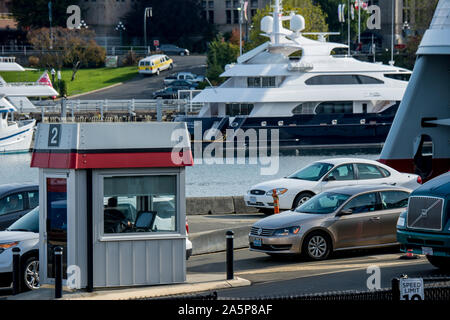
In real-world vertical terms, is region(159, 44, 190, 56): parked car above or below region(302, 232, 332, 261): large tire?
above

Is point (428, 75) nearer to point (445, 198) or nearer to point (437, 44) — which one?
point (437, 44)

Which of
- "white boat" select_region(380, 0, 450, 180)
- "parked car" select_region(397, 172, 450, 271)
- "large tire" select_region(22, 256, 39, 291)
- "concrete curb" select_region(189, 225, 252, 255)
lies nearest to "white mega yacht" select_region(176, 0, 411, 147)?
"white boat" select_region(380, 0, 450, 180)

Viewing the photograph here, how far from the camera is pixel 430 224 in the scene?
14.1 metres

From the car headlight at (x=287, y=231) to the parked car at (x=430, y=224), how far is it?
2.29m

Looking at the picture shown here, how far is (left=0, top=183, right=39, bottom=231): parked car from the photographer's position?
18.6m

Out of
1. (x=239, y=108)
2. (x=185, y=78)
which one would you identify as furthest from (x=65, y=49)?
(x=239, y=108)

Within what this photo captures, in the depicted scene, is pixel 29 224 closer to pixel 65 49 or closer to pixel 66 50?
pixel 66 50

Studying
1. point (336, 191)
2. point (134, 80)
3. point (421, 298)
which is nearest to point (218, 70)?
point (134, 80)

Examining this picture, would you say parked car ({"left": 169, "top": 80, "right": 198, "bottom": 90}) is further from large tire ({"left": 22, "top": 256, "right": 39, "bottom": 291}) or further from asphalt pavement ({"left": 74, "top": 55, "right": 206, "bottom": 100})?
large tire ({"left": 22, "top": 256, "right": 39, "bottom": 291})

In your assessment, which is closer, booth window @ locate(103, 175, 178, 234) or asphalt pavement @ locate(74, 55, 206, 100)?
booth window @ locate(103, 175, 178, 234)

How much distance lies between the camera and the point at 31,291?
13.3 metres

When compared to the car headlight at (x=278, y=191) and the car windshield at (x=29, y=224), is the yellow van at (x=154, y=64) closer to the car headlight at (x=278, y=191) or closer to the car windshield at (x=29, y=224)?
the car headlight at (x=278, y=191)

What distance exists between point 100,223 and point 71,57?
3527 inches

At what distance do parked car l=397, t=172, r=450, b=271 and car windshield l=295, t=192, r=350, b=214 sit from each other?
7.59ft
